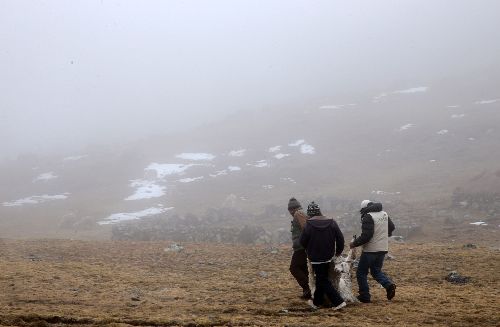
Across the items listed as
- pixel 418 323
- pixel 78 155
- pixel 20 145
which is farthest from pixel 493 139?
pixel 20 145

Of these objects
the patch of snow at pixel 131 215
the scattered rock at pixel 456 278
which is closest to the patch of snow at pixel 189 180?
the patch of snow at pixel 131 215

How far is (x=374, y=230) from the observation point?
8.65m

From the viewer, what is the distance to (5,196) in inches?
2037

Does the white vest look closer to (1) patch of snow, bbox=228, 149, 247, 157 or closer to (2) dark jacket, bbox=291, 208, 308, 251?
(2) dark jacket, bbox=291, 208, 308, 251

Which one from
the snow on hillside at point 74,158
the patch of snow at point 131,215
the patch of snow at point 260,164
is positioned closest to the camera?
the patch of snow at point 131,215

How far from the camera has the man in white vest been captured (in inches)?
339

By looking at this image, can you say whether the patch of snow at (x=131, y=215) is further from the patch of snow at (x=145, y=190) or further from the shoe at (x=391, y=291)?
the shoe at (x=391, y=291)

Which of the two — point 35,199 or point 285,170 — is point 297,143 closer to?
point 285,170

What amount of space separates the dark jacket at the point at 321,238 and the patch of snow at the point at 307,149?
47.6 meters

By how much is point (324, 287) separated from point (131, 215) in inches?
1305

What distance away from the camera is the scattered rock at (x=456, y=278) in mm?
11206

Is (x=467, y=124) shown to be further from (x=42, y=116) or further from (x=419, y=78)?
(x=42, y=116)

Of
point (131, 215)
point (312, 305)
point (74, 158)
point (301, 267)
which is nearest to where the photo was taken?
point (312, 305)

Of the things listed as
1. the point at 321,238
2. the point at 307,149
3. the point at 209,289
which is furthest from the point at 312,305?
the point at 307,149
